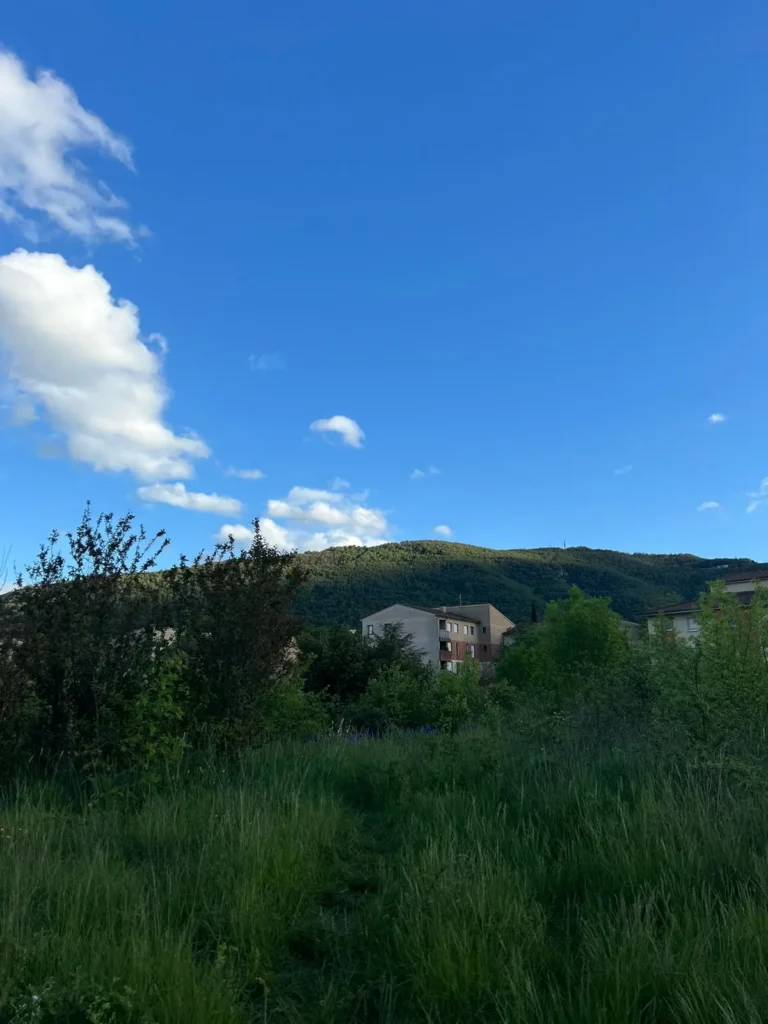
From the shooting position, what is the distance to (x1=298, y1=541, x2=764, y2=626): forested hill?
93.3m

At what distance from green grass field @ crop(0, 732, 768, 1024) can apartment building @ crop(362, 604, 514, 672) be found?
7161 centimetres

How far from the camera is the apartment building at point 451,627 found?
83.4 meters

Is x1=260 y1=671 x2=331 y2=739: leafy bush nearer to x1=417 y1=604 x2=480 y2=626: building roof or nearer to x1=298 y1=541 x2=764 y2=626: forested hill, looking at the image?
x1=298 y1=541 x2=764 y2=626: forested hill

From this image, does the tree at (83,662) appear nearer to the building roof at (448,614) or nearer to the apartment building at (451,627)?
the apartment building at (451,627)

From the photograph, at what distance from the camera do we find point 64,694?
231 inches

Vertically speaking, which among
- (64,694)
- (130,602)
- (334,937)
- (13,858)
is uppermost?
(130,602)

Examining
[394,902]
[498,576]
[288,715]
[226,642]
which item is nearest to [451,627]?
[498,576]

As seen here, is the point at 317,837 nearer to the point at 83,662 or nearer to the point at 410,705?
the point at 83,662

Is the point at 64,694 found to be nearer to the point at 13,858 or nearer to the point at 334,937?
the point at 13,858

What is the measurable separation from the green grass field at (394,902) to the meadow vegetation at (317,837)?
0.05 feet

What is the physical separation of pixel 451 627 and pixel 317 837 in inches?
3364

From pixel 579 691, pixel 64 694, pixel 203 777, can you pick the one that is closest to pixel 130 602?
pixel 64 694

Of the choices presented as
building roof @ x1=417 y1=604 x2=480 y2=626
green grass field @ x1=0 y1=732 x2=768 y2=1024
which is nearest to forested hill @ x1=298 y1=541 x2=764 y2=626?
building roof @ x1=417 y1=604 x2=480 y2=626

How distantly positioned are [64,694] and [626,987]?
4.91m
